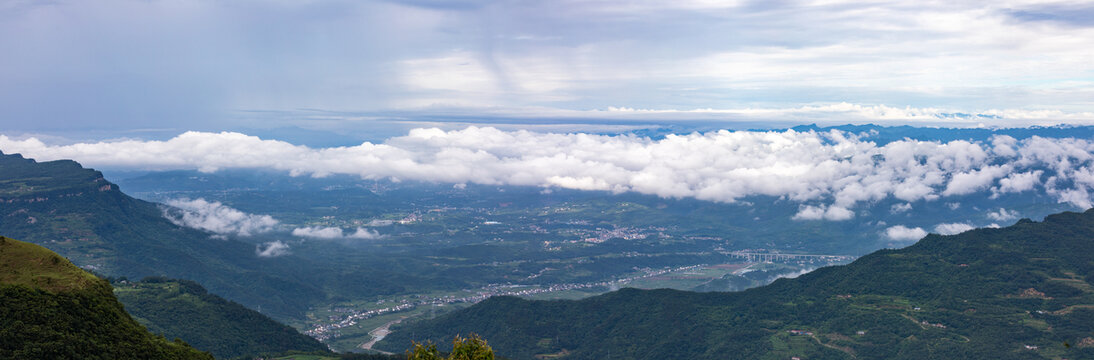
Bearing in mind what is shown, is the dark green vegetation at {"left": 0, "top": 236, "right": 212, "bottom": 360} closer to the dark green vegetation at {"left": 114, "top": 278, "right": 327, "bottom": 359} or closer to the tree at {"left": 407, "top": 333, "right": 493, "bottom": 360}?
the tree at {"left": 407, "top": 333, "right": 493, "bottom": 360}

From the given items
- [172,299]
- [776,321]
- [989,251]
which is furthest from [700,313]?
[172,299]

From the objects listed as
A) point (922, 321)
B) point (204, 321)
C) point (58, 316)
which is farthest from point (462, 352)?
point (922, 321)

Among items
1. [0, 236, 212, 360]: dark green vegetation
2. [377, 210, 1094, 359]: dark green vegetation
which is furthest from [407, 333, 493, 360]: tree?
[377, 210, 1094, 359]: dark green vegetation

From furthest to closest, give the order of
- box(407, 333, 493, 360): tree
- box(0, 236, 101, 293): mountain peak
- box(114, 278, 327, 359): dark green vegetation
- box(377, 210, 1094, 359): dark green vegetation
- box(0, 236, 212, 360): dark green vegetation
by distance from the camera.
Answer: box(114, 278, 327, 359): dark green vegetation
box(377, 210, 1094, 359): dark green vegetation
box(0, 236, 101, 293): mountain peak
box(0, 236, 212, 360): dark green vegetation
box(407, 333, 493, 360): tree

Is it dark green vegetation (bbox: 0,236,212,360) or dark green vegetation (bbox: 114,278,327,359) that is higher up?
dark green vegetation (bbox: 0,236,212,360)

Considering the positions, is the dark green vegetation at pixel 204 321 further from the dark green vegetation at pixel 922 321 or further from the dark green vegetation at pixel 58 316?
the dark green vegetation at pixel 58 316

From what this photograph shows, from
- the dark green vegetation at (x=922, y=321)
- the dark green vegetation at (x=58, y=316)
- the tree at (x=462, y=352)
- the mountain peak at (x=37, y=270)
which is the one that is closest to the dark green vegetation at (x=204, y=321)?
the dark green vegetation at (x=922, y=321)
